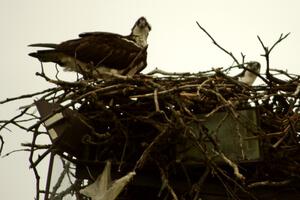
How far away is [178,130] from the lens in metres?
3.12

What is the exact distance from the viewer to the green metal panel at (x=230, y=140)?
316 cm

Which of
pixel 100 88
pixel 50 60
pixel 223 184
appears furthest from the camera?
pixel 50 60

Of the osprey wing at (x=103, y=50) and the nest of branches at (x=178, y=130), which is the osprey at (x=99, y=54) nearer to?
the osprey wing at (x=103, y=50)

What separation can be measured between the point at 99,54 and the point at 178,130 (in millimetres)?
1346

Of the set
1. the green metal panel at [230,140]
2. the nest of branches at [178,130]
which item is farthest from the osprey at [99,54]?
the green metal panel at [230,140]

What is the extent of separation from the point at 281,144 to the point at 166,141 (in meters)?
0.70

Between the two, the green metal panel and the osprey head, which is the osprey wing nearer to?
the osprey head

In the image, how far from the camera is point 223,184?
317cm

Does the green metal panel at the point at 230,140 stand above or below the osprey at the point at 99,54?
below

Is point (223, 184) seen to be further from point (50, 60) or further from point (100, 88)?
point (50, 60)

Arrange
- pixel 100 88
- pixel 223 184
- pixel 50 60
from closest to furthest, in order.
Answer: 1. pixel 223 184
2. pixel 100 88
3. pixel 50 60

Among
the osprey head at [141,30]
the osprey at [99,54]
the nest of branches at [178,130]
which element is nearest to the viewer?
the nest of branches at [178,130]

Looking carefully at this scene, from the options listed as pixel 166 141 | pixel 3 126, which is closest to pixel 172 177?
pixel 166 141

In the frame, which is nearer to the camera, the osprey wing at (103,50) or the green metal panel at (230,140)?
the green metal panel at (230,140)
